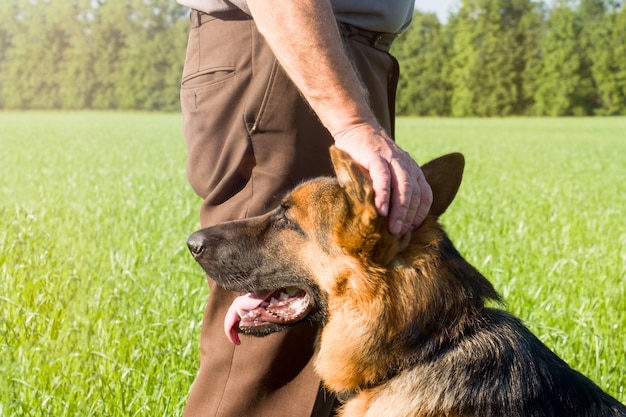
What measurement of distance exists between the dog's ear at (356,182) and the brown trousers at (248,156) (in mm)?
367

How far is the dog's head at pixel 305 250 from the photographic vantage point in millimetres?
2672

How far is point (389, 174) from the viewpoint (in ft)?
7.86

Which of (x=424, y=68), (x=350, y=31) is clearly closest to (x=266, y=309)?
(x=350, y=31)

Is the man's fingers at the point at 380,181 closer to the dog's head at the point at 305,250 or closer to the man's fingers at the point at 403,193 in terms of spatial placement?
the man's fingers at the point at 403,193

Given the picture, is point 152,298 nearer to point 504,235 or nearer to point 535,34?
point 504,235

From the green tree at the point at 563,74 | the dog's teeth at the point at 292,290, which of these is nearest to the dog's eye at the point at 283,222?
the dog's teeth at the point at 292,290

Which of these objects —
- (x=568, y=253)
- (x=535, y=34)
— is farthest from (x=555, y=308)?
(x=535, y=34)

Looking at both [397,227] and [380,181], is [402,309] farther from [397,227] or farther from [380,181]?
[380,181]

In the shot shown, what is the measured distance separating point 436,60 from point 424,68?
1.59m

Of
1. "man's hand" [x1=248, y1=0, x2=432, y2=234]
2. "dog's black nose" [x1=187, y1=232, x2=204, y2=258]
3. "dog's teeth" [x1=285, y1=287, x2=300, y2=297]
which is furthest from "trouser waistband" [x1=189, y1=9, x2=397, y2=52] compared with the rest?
"dog's teeth" [x1=285, y1=287, x2=300, y2=297]

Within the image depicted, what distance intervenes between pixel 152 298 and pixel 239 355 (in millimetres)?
2193

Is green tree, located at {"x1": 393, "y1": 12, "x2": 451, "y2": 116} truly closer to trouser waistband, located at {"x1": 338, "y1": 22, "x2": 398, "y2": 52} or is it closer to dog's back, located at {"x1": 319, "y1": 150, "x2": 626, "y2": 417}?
trouser waistband, located at {"x1": 338, "y1": 22, "x2": 398, "y2": 52}

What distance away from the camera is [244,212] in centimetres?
298

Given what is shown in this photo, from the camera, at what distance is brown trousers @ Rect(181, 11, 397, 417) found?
279 cm
